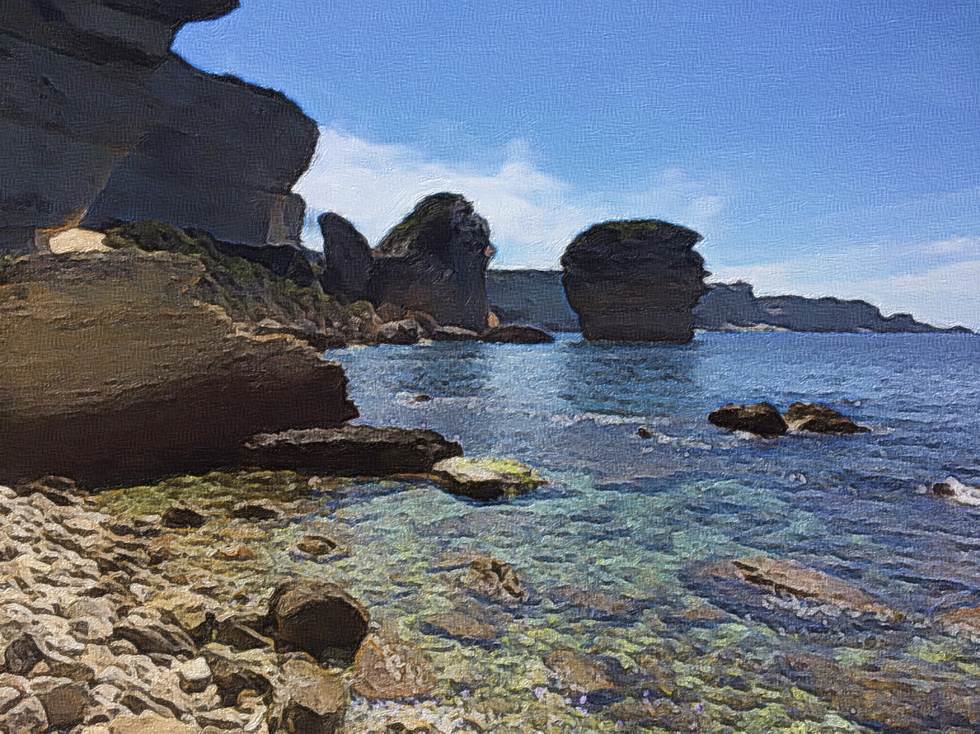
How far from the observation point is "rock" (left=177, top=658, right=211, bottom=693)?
368cm

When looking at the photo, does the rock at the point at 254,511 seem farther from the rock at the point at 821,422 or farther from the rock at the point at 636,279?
the rock at the point at 636,279

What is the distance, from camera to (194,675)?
12.3 ft

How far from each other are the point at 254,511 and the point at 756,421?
12.2m

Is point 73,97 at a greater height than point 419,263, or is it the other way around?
point 73,97

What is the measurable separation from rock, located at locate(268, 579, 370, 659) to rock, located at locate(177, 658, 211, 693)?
0.62m

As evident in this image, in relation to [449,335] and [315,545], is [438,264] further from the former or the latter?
[315,545]

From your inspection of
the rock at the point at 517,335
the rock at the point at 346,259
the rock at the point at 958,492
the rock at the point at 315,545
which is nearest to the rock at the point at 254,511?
the rock at the point at 315,545

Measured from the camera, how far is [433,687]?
4.05 m

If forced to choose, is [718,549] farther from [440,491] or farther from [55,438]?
[55,438]

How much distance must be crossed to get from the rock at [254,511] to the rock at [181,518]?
1.31 ft

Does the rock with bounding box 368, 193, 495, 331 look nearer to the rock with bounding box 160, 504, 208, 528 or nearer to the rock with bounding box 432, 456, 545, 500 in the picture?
the rock with bounding box 432, 456, 545, 500

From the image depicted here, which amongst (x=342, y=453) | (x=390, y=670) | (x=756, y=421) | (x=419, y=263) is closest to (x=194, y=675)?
(x=390, y=670)

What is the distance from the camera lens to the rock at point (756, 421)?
15242mm

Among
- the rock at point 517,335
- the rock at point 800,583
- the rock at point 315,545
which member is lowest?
the rock at point 315,545
